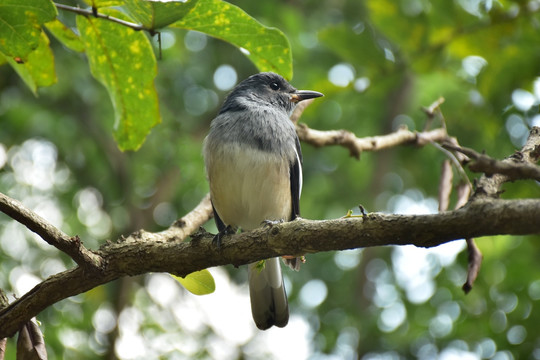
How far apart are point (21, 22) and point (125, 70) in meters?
0.70

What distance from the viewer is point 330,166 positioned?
26.0 feet

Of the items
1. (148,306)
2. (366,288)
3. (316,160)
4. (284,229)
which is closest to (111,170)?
(148,306)

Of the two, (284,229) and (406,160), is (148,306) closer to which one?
(406,160)

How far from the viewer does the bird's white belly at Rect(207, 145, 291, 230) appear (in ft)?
13.0

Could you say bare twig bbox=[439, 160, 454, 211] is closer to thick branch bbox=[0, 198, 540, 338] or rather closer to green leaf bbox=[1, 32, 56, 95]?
thick branch bbox=[0, 198, 540, 338]

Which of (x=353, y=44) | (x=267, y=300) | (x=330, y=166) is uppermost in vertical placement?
(x=353, y=44)

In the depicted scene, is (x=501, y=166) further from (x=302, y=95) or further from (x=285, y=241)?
(x=302, y=95)

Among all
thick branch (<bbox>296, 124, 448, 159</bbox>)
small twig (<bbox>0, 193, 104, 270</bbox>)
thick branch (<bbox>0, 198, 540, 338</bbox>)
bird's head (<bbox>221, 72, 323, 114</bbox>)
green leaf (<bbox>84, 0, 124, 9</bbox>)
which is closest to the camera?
thick branch (<bbox>0, 198, 540, 338</bbox>)

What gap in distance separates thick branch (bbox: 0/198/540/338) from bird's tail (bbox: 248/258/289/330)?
1258 millimetres

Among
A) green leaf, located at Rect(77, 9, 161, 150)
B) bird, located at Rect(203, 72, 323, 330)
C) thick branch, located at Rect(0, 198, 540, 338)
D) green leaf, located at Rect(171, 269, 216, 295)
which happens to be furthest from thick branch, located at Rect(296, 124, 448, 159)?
green leaf, located at Rect(171, 269, 216, 295)

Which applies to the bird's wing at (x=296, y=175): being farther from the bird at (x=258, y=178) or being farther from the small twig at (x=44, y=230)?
the small twig at (x=44, y=230)

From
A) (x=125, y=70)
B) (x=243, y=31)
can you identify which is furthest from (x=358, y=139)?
(x=125, y=70)

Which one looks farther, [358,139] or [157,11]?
[358,139]

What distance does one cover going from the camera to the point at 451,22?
4.44 metres
